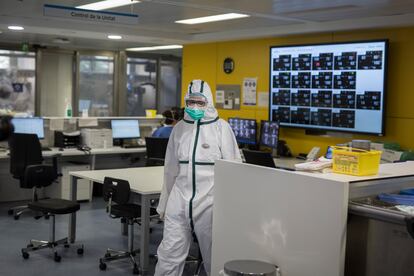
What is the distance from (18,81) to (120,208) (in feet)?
22.7

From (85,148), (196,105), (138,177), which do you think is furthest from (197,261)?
(85,148)

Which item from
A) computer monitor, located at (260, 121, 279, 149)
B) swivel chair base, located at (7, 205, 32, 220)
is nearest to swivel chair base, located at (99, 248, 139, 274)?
swivel chair base, located at (7, 205, 32, 220)

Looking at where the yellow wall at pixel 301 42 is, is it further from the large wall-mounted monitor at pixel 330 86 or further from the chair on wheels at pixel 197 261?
the chair on wheels at pixel 197 261

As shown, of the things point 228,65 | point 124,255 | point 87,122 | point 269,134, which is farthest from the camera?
point 228,65

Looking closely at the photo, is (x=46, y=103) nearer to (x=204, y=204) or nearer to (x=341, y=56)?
(x=341, y=56)

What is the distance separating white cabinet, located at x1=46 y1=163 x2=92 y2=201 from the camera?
25.5ft

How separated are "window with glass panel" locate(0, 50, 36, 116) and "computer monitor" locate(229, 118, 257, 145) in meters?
4.93

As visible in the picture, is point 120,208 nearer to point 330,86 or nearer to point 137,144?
point 330,86

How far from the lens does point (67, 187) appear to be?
7.82 m

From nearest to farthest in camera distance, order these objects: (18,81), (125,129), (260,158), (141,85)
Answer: (260,158) < (125,129) < (18,81) < (141,85)

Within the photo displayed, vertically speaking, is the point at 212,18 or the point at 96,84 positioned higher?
the point at 212,18

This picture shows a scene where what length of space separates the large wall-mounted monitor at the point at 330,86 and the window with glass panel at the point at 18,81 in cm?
566

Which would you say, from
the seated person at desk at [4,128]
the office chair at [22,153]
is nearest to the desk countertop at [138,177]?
the office chair at [22,153]

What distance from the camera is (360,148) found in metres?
2.81
